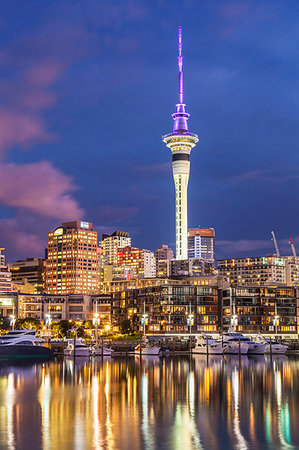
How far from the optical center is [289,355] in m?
181

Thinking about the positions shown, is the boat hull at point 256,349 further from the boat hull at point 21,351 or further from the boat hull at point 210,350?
the boat hull at point 21,351

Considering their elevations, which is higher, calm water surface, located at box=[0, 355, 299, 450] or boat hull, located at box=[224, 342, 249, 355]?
boat hull, located at box=[224, 342, 249, 355]

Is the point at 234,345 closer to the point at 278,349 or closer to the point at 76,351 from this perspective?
the point at 278,349

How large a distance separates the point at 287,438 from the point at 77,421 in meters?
18.8

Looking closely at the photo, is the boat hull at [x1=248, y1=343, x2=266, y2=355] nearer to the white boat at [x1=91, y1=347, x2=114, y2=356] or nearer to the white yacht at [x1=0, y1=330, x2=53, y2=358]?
the white boat at [x1=91, y1=347, x2=114, y2=356]

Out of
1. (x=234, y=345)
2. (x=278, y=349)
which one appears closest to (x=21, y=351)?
(x=234, y=345)

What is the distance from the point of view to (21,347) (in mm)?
145625

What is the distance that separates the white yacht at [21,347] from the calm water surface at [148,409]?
88.6 feet

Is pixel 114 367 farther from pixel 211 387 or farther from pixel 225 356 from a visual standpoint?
pixel 225 356

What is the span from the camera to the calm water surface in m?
51.0

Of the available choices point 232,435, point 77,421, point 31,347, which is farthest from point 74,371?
point 232,435

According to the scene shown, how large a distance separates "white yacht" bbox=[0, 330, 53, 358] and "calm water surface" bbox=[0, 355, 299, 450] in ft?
88.6

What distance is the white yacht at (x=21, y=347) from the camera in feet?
477

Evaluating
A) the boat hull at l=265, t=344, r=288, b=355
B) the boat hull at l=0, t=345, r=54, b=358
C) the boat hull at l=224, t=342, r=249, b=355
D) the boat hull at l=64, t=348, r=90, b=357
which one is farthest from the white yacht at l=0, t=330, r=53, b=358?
the boat hull at l=265, t=344, r=288, b=355
